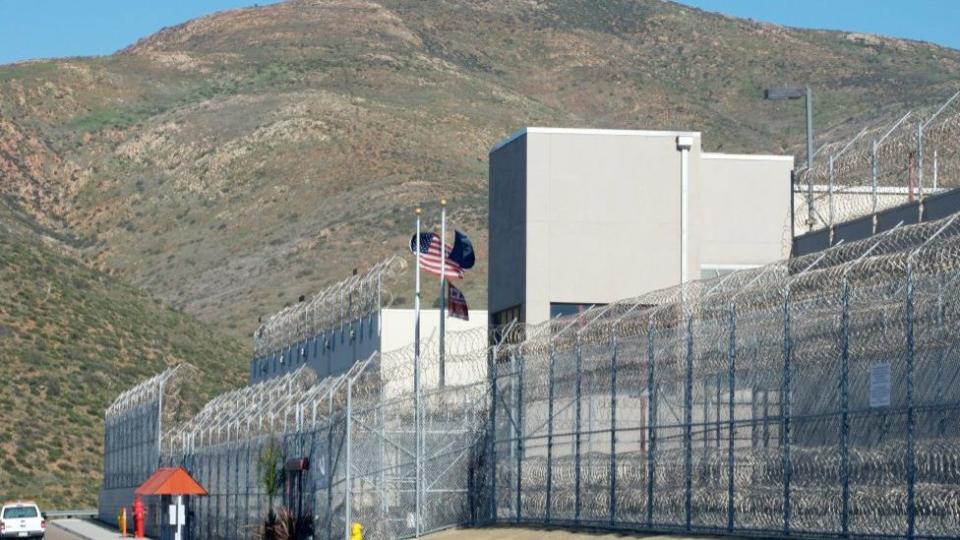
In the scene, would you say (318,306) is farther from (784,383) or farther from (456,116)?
(456,116)

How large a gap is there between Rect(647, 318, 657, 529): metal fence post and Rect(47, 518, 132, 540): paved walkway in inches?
1062

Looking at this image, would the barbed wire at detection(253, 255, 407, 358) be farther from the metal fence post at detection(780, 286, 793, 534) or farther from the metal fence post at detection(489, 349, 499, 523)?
the metal fence post at detection(780, 286, 793, 534)

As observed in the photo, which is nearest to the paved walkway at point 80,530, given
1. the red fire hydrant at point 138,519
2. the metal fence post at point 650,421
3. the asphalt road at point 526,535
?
the red fire hydrant at point 138,519

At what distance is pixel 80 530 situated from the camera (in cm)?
5562

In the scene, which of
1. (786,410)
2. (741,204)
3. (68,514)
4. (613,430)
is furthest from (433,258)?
(68,514)

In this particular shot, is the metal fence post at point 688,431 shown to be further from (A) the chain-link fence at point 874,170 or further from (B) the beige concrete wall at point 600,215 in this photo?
(B) the beige concrete wall at point 600,215

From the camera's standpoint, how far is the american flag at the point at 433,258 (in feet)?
129

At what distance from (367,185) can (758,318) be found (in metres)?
88.6

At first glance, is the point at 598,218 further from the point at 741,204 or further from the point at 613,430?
the point at 613,430

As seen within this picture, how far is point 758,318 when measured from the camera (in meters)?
23.0

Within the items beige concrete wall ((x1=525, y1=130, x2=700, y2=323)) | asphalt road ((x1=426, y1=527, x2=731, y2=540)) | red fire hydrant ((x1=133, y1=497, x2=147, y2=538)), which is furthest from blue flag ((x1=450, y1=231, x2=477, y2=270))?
red fire hydrant ((x1=133, y1=497, x2=147, y2=538))

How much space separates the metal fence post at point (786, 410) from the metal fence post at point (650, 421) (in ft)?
11.3

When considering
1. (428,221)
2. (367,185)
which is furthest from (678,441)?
(367,185)

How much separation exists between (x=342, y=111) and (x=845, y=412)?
347ft
